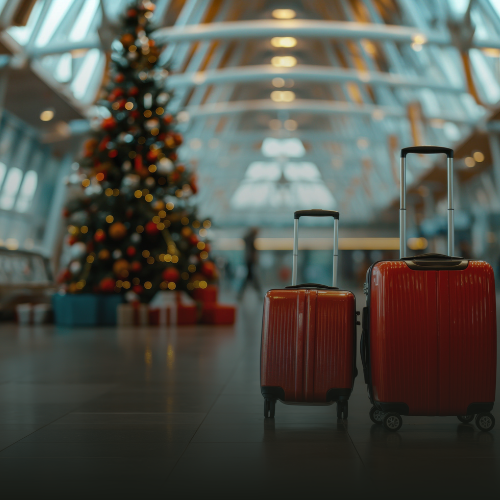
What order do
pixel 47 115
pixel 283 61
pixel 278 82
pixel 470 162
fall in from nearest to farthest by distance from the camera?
pixel 47 115 < pixel 470 162 < pixel 283 61 < pixel 278 82

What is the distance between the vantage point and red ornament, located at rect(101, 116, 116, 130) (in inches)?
402

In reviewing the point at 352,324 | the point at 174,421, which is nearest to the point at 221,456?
the point at 174,421

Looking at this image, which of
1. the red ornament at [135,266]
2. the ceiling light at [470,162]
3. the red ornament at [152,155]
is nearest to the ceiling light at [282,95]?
the ceiling light at [470,162]

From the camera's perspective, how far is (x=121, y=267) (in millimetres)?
9797

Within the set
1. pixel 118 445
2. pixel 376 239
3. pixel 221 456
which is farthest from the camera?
pixel 376 239

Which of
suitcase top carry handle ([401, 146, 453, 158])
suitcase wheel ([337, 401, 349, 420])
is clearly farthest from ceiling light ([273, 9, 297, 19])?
suitcase wheel ([337, 401, 349, 420])

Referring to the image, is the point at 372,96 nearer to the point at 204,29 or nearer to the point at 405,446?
the point at 204,29

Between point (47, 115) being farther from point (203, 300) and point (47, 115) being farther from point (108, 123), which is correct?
point (203, 300)

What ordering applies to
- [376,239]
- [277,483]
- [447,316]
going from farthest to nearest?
[376,239] < [447,316] < [277,483]

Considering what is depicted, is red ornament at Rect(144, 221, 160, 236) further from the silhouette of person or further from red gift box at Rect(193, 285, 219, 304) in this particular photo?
the silhouette of person

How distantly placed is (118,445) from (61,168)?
71.3 ft

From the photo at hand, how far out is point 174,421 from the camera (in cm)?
324

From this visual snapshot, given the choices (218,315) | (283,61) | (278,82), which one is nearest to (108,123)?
(218,315)

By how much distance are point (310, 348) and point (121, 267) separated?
6.99m
